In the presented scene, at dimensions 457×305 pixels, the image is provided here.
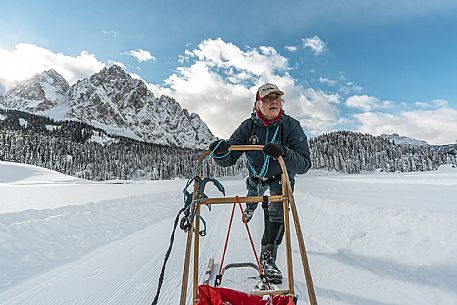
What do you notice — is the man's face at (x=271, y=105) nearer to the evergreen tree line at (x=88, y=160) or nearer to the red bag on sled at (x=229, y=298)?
the red bag on sled at (x=229, y=298)

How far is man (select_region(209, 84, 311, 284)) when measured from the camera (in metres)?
3.49

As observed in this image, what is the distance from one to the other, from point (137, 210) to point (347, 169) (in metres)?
113

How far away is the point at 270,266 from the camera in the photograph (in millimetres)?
3520

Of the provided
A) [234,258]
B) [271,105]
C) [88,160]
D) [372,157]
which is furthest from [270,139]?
[372,157]

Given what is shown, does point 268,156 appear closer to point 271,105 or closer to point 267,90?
point 271,105

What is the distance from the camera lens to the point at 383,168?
11019cm

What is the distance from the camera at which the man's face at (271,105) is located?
3.58 m

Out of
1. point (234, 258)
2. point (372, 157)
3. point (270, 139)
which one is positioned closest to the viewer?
point (270, 139)

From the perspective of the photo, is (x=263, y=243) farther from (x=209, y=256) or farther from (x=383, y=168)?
(x=383, y=168)

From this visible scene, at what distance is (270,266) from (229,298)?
126 cm

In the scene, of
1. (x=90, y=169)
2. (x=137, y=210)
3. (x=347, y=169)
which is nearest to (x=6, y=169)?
(x=137, y=210)

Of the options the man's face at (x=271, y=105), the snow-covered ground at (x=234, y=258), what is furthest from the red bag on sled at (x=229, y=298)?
the man's face at (x=271, y=105)

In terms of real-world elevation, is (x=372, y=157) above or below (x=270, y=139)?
above

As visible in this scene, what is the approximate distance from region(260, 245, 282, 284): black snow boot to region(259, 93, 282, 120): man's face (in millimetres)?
1682
